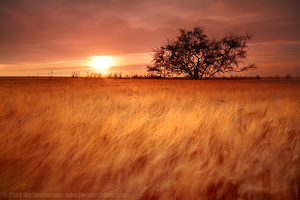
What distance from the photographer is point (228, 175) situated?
1114mm

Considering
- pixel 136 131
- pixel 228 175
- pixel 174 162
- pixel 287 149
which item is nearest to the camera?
pixel 228 175

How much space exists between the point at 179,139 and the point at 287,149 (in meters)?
0.92

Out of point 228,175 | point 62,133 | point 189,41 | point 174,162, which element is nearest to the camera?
point 228,175

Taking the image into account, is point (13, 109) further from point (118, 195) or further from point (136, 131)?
point (118, 195)

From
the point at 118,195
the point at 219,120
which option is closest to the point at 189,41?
the point at 219,120

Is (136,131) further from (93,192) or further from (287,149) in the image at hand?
(287,149)

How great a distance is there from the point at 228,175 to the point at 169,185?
405mm

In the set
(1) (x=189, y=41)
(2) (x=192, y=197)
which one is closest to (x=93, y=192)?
(2) (x=192, y=197)

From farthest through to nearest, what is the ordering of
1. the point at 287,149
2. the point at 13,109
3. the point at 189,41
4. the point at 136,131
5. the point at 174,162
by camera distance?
the point at 189,41 < the point at 13,109 < the point at 136,131 < the point at 287,149 < the point at 174,162

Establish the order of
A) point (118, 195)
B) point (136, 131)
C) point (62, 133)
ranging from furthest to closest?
point (136, 131)
point (62, 133)
point (118, 195)

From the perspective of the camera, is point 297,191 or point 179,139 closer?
point 297,191

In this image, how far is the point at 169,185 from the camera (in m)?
1.03

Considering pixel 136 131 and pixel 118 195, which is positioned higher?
pixel 136 131

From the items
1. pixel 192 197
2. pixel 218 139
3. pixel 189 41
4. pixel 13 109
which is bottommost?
pixel 192 197
